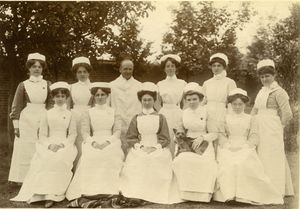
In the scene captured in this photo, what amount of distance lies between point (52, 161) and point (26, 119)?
2.50 feet

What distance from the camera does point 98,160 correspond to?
13.4 feet

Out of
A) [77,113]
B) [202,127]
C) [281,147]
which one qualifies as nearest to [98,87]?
[77,113]

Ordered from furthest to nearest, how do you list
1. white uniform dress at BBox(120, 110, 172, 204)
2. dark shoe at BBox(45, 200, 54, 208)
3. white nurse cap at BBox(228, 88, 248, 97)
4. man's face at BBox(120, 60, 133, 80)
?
man's face at BBox(120, 60, 133, 80)
white nurse cap at BBox(228, 88, 248, 97)
white uniform dress at BBox(120, 110, 172, 204)
dark shoe at BBox(45, 200, 54, 208)

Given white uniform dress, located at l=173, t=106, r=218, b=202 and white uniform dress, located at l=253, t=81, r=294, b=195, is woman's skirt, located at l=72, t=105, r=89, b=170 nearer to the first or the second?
white uniform dress, located at l=173, t=106, r=218, b=202

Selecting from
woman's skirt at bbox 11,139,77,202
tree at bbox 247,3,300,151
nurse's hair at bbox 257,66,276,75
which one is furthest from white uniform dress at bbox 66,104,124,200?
tree at bbox 247,3,300,151

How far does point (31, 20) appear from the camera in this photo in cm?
504

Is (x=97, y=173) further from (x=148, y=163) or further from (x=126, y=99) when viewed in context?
(x=126, y=99)

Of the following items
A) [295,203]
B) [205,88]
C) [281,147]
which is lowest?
[295,203]

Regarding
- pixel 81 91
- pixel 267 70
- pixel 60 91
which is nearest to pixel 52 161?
pixel 60 91

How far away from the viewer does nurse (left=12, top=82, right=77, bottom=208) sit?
4016mm

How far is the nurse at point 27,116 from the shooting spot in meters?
4.55

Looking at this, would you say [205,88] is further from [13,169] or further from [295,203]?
[13,169]

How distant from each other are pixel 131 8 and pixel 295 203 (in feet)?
9.47

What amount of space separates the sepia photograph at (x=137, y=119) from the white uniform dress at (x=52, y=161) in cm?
1
